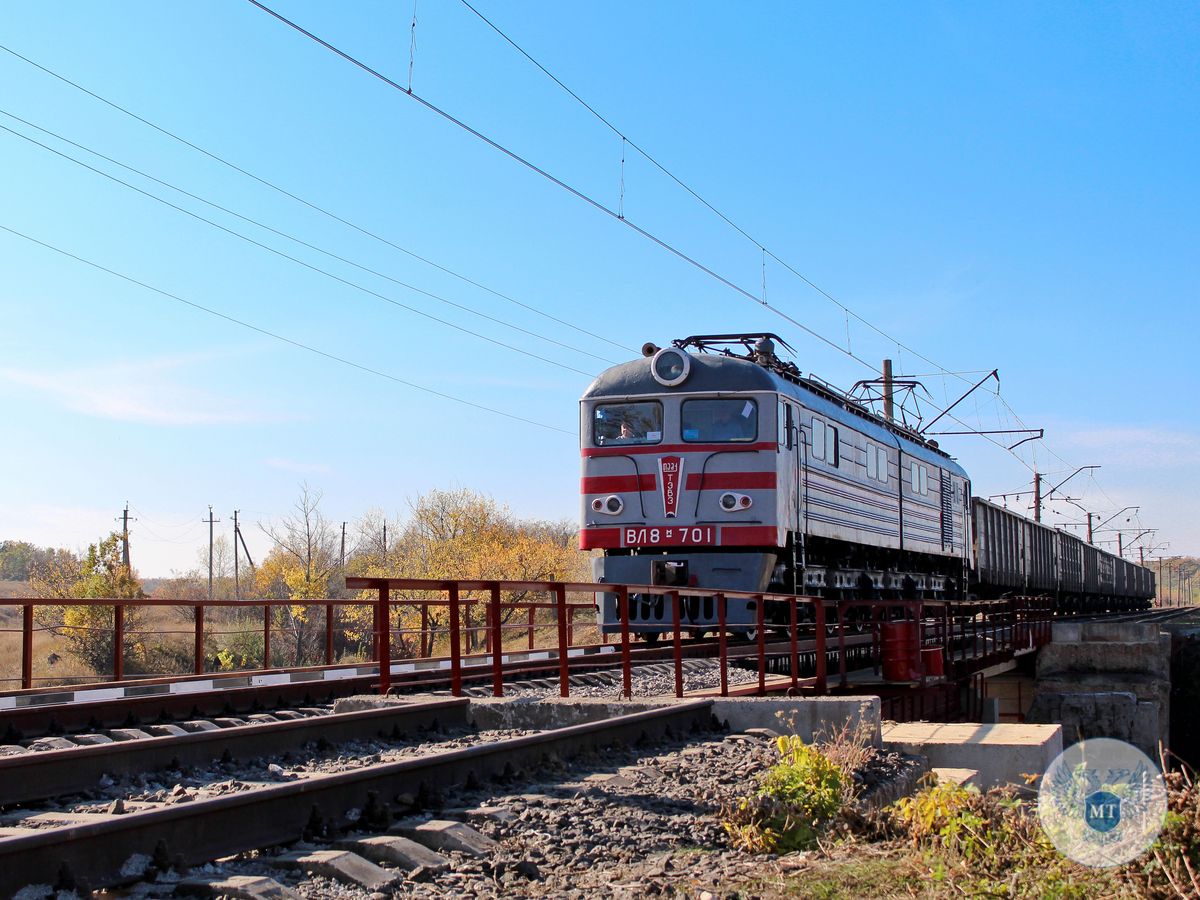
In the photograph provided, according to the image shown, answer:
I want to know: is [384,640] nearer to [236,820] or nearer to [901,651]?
[236,820]

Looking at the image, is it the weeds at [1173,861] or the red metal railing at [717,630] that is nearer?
the weeds at [1173,861]

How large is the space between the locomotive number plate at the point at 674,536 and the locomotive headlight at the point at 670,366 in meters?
1.99

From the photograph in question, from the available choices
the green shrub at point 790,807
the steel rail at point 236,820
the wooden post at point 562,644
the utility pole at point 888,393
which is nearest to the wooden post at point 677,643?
the wooden post at point 562,644

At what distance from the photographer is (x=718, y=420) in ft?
54.1

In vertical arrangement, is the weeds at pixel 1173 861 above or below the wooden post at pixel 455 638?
below

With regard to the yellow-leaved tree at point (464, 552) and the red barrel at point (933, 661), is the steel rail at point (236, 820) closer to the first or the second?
the red barrel at point (933, 661)

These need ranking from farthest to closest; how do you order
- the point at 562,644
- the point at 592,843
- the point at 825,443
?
the point at 825,443
the point at 562,644
the point at 592,843

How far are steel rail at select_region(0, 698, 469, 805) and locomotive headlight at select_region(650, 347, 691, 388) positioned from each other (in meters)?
7.94

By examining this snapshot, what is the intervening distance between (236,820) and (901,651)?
37.9 ft

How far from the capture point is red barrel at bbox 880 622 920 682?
1530cm

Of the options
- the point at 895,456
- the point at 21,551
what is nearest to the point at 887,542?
the point at 895,456

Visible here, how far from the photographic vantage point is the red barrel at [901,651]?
1530 cm

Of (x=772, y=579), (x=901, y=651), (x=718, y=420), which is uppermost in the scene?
(x=718, y=420)

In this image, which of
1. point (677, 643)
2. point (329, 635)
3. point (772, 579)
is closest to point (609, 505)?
point (772, 579)
